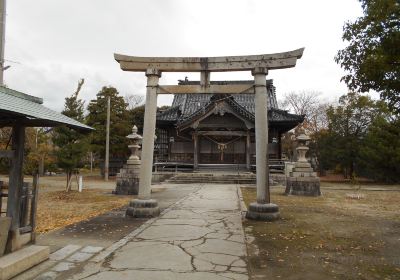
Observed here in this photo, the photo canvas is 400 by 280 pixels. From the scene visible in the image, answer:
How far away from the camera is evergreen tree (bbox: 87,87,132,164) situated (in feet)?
105

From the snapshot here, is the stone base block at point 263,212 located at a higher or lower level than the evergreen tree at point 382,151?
lower

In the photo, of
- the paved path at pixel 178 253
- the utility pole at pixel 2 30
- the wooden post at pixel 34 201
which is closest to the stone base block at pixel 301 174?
the paved path at pixel 178 253

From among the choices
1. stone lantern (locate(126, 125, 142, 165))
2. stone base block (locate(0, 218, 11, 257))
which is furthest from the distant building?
stone base block (locate(0, 218, 11, 257))

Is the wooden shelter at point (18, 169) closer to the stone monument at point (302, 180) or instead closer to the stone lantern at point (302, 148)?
the stone monument at point (302, 180)

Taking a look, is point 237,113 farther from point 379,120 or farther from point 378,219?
point 378,219

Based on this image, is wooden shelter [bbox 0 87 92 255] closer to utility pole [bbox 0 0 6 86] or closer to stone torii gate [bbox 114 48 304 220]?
stone torii gate [bbox 114 48 304 220]

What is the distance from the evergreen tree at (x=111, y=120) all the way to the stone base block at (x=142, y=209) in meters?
22.4

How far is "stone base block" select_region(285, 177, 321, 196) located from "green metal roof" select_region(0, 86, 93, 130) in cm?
1318

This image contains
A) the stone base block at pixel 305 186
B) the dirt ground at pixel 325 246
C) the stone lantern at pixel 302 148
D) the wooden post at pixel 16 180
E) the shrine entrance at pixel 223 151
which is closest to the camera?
the dirt ground at pixel 325 246

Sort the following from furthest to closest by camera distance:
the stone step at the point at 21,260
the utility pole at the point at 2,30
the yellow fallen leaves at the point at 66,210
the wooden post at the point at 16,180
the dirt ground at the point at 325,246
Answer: the utility pole at the point at 2,30 → the yellow fallen leaves at the point at 66,210 → the wooden post at the point at 16,180 → the dirt ground at the point at 325,246 → the stone step at the point at 21,260

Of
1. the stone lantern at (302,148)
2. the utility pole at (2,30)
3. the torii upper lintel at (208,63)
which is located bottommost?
the stone lantern at (302,148)

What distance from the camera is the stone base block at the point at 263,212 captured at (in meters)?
9.69

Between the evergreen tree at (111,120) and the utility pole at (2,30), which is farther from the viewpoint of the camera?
the evergreen tree at (111,120)

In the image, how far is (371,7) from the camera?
6031mm
